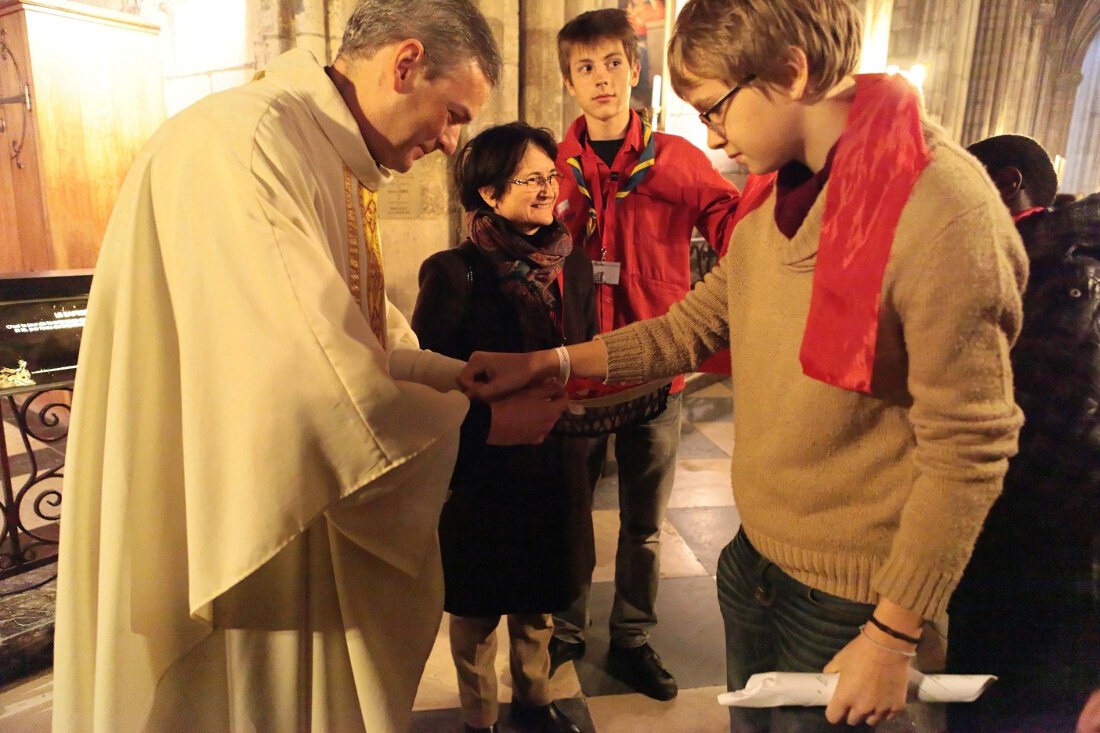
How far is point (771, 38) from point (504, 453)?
4.03ft

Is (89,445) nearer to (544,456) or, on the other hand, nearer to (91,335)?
(91,335)

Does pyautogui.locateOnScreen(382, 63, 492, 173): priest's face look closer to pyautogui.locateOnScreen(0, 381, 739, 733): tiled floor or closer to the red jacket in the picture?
the red jacket

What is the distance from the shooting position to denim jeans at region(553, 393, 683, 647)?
2.47 meters

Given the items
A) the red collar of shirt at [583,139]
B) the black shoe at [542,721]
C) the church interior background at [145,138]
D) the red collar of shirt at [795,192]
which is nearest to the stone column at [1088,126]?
the church interior background at [145,138]

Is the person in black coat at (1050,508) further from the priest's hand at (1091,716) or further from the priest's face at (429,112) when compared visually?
the priest's face at (429,112)

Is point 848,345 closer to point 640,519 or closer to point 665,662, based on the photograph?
point 640,519

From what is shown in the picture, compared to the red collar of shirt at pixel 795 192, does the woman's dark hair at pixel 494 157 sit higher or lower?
higher

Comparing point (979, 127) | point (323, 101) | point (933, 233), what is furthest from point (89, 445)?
point (979, 127)

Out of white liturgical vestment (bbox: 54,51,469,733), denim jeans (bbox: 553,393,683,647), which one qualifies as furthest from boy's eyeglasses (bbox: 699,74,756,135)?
denim jeans (bbox: 553,393,683,647)

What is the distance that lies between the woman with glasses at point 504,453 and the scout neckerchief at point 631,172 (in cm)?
31

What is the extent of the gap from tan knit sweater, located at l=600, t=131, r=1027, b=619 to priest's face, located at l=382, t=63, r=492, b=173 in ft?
1.96

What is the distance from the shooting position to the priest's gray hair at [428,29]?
133cm

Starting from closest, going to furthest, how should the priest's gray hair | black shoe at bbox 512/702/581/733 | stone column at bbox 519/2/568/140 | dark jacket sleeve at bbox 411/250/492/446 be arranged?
the priest's gray hair, dark jacket sleeve at bbox 411/250/492/446, black shoe at bbox 512/702/581/733, stone column at bbox 519/2/568/140

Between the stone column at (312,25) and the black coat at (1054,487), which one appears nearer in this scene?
the black coat at (1054,487)
